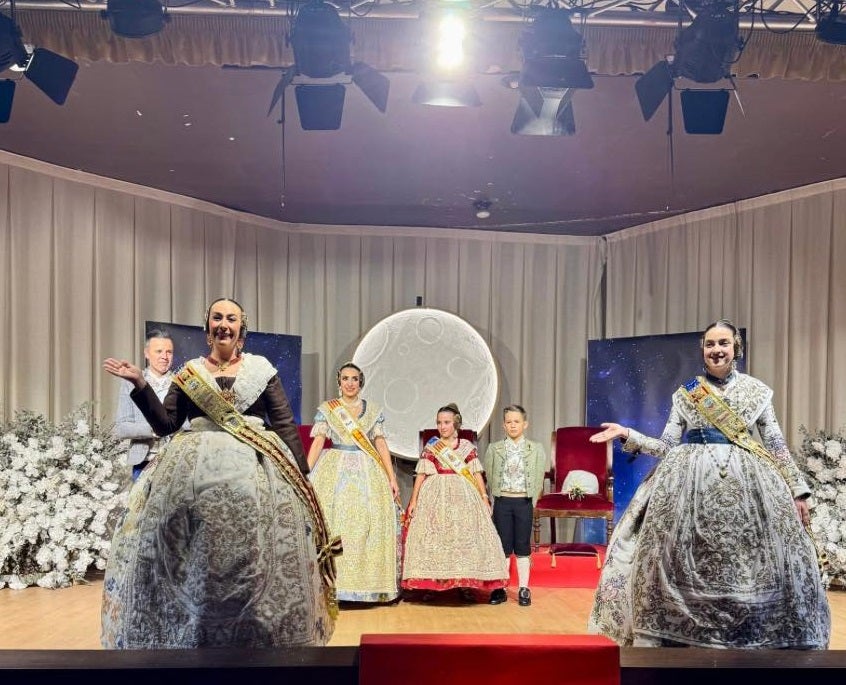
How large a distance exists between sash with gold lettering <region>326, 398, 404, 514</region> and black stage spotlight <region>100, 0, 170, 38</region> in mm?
2493

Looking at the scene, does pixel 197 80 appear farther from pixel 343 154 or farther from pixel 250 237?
pixel 250 237

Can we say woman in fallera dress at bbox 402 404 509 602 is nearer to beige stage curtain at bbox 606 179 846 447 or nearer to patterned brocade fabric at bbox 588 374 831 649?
patterned brocade fabric at bbox 588 374 831 649

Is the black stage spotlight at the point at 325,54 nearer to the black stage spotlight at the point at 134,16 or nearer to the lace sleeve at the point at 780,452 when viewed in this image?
the black stage spotlight at the point at 134,16

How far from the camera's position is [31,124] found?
220 inches

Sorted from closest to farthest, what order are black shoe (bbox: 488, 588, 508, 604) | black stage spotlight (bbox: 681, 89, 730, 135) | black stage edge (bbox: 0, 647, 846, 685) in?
black stage edge (bbox: 0, 647, 846, 685)
black stage spotlight (bbox: 681, 89, 730, 135)
black shoe (bbox: 488, 588, 508, 604)

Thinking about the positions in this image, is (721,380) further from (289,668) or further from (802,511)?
(289,668)

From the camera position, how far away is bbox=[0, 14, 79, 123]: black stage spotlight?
3.90m

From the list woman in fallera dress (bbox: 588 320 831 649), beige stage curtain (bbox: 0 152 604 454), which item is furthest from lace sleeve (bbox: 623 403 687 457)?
beige stage curtain (bbox: 0 152 604 454)

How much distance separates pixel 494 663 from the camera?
1853 mm

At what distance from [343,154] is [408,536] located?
2.65m

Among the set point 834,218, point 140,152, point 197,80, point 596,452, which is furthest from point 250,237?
point 834,218

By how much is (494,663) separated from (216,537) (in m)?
1.22

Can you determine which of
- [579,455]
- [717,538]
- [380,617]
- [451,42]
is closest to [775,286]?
[579,455]

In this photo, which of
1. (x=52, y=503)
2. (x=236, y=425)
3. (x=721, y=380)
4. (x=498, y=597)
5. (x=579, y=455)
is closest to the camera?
(x=236, y=425)
